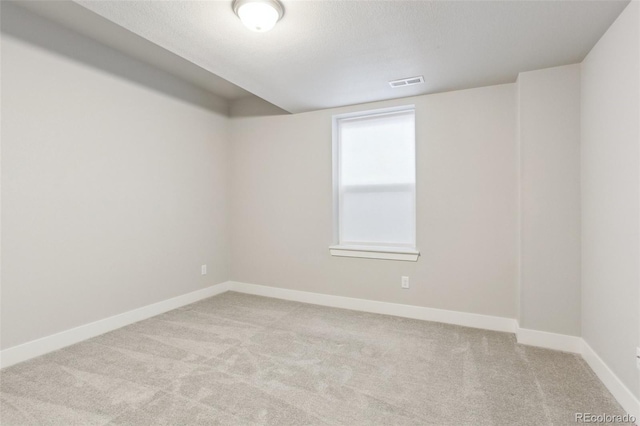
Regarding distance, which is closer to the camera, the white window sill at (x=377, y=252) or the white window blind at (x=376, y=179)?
the white window sill at (x=377, y=252)

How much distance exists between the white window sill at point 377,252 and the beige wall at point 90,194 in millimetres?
1743

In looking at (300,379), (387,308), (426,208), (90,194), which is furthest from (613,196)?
(90,194)

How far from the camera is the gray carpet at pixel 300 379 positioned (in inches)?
69.4

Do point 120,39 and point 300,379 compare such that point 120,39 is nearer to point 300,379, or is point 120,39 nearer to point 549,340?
point 300,379

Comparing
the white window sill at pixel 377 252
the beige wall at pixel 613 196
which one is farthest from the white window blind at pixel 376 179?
the beige wall at pixel 613 196

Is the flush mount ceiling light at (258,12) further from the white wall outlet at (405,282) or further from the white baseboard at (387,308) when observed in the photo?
A: the white baseboard at (387,308)

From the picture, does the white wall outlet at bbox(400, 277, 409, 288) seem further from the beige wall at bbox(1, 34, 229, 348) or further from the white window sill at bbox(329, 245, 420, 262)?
the beige wall at bbox(1, 34, 229, 348)

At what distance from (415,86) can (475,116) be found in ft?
2.13

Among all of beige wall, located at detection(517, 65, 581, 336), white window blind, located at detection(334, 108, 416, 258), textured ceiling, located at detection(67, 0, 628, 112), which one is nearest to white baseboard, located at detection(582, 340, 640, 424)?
beige wall, located at detection(517, 65, 581, 336)

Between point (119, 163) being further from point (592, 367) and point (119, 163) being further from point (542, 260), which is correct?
point (592, 367)

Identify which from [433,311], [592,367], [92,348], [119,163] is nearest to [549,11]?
[592,367]

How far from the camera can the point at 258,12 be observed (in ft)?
5.90

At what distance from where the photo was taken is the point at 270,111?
4094mm

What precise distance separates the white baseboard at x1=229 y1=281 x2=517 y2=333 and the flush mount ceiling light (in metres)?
2.83
